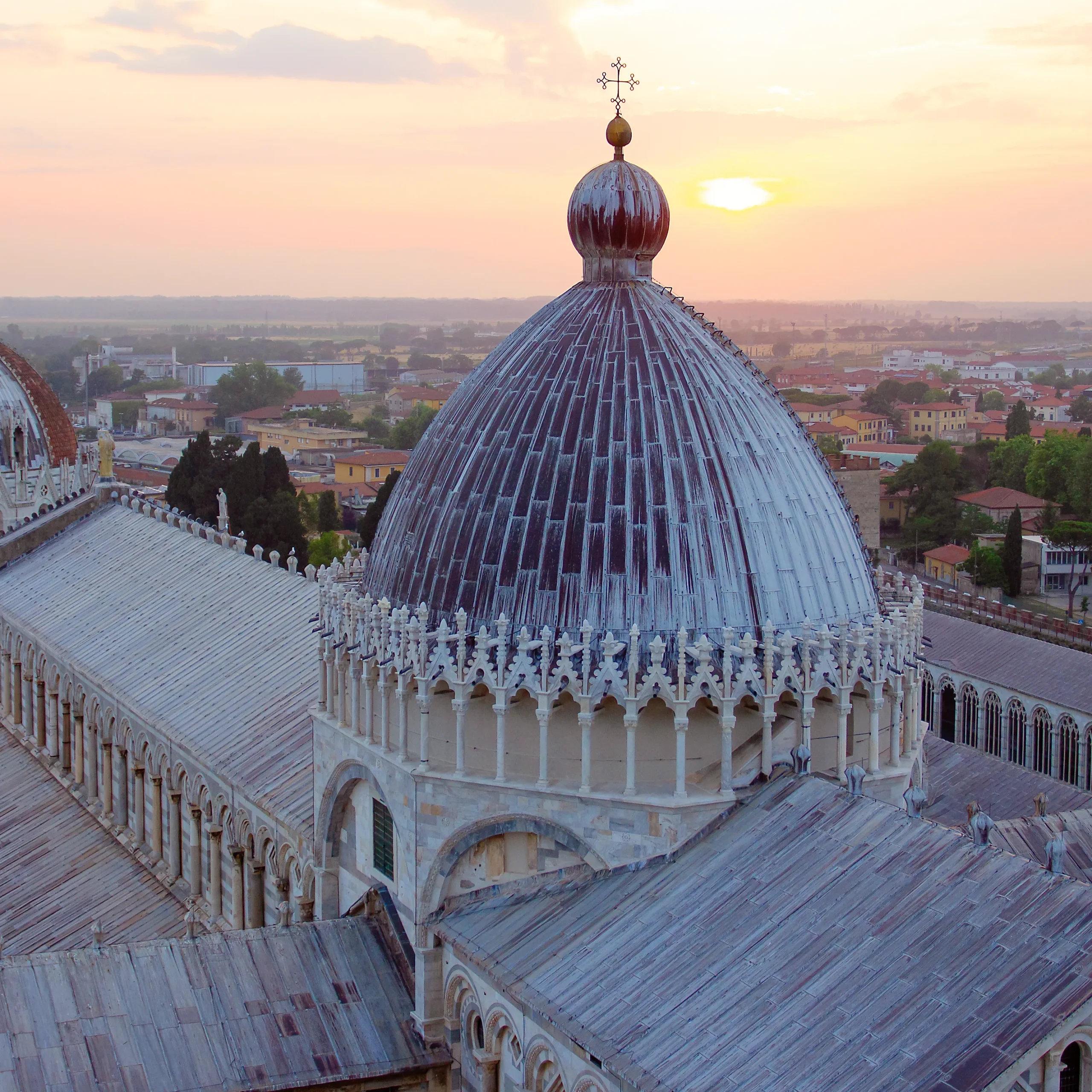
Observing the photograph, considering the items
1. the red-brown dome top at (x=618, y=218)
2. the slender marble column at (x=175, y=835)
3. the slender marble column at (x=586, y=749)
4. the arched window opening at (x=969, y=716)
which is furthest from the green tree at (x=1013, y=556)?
the slender marble column at (x=586, y=749)

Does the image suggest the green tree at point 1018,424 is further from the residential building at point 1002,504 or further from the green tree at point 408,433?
the green tree at point 408,433

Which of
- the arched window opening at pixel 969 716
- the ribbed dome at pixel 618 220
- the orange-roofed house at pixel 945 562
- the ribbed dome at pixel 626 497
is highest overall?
the ribbed dome at pixel 618 220

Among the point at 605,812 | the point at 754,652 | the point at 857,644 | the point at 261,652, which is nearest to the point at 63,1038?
the point at 605,812

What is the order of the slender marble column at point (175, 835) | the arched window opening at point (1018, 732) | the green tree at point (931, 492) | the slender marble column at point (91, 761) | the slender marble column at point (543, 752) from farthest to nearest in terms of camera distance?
the green tree at point (931, 492) → the arched window opening at point (1018, 732) → the slender marble column at point (91, 761) → the slender marble column at point (175, 835) → the slender marble column at point (543, 752)

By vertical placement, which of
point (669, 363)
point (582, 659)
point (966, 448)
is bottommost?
point (966, 448)

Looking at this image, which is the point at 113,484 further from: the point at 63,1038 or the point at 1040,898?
the point at 1040,898

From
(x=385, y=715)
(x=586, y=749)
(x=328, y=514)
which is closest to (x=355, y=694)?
(x=385, y=715)

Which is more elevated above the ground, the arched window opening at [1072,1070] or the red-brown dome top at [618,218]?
the red-brown dome top at [618,218]

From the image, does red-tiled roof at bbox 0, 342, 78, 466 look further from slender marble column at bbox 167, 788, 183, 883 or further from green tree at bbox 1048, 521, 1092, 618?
green tree at bbox 1048, 521, 1092, 618
